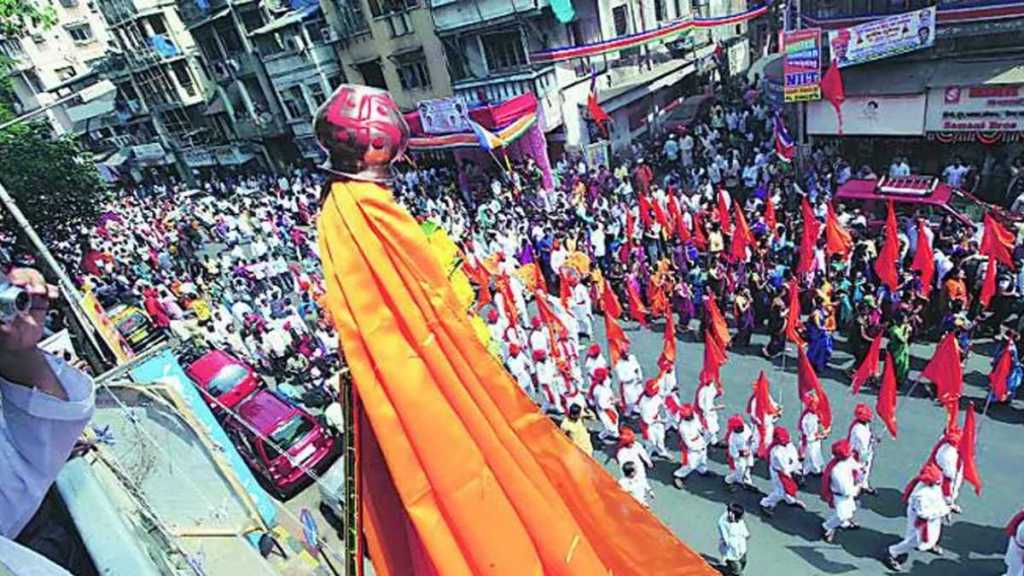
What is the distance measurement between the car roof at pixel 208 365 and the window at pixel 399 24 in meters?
16.9

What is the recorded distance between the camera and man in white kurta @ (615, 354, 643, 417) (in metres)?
10.3

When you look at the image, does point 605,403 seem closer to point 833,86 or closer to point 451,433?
point 451,433

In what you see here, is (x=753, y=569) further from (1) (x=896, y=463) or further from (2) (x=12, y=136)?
(2) (x=12, y=136)

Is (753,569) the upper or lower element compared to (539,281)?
lower

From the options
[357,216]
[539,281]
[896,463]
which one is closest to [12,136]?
[539,281]

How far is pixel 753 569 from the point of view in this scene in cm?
767

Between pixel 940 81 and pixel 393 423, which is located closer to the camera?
pixel 393 423

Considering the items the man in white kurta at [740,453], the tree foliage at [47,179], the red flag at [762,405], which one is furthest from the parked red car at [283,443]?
the tree foliage at [47,179]

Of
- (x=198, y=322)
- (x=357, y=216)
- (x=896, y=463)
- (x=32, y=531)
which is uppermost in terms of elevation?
(x=357, y=216)

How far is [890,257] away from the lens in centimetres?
1045

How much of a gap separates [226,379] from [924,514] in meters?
11.5

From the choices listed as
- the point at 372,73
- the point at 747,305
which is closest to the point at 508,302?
the point at 747,305

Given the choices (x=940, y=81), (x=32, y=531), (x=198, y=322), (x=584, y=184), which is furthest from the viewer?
(x=584, y=184)

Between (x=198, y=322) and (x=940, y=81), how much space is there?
19056 mm
